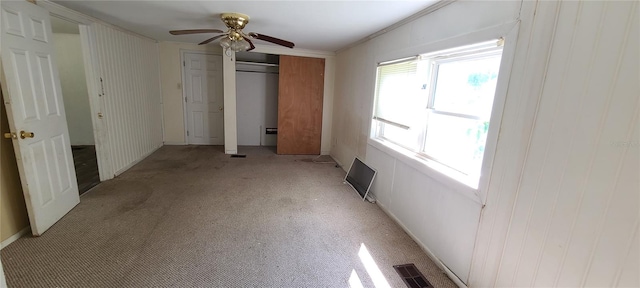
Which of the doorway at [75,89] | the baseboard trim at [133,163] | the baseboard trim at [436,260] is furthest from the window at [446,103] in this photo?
the doorway at [75,89]

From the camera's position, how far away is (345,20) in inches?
104

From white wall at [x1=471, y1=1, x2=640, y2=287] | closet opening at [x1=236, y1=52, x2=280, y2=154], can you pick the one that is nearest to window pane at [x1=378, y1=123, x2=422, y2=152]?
white wall at [x1=471, y1=1, x2=640, y2=287]

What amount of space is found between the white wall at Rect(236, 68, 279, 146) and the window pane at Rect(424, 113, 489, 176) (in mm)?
4000

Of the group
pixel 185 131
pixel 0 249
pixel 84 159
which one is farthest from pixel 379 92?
pixel 84 159

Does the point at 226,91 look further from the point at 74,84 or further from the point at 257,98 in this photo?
the point at 74,84

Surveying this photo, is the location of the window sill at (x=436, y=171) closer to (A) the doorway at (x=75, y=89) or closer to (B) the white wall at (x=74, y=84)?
(A) the doorway at (x=75, y=89)

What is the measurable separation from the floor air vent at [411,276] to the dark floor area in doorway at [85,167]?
3.54m

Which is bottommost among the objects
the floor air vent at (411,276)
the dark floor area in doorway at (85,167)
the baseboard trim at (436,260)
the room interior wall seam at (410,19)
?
the floor air vent at (411,276)

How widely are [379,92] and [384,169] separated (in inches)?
38.4

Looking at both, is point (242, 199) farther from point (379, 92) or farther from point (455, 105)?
point (455, 105)

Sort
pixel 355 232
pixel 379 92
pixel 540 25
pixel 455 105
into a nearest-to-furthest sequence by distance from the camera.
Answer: pixel 540 25 → pixel 455 105 → pixel 355 232 → pixel 379 92

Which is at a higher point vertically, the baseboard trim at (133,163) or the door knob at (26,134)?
the door knob at (26,134)

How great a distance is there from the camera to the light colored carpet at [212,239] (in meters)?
1.78

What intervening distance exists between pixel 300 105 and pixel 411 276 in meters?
3.78
